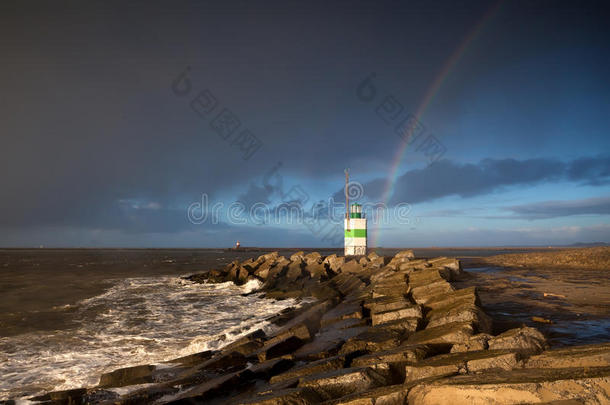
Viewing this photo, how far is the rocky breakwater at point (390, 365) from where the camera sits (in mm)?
3102

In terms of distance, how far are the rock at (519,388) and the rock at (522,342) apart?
1.05m

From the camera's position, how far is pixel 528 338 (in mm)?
4461

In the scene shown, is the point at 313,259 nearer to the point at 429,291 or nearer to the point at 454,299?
the point at 429,291

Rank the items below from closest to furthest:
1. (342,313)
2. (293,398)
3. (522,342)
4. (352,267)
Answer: (293,398) → (522,342) → (342,313) → (352,267)

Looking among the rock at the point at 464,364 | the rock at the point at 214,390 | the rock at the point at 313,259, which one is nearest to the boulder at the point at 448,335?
the rock at the point at 464,364

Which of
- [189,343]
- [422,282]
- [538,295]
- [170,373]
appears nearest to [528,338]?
→ [422,282]

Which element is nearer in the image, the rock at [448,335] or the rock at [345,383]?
A: the rock at [345,383]

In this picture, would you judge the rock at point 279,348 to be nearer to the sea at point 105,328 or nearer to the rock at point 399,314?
the rock at point 399,314

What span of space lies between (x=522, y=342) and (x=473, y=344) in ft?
1.86

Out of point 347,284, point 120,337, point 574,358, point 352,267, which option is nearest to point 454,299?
point 574,358

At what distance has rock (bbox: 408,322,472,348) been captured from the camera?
5.11 meters

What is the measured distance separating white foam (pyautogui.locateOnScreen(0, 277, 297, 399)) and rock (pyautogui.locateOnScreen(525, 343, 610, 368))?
712cm

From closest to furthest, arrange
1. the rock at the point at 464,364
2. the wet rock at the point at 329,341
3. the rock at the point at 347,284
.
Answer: the rock at the point at 464,364, the wet rock at the point at 329,341, the rock at the point at 347,284

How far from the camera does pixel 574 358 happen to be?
3.58 meters
